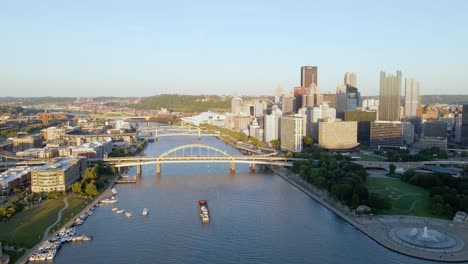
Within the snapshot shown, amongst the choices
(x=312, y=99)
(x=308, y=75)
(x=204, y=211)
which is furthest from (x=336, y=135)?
(x=308, y=75)

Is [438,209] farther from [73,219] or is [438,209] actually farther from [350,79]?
[350,79]

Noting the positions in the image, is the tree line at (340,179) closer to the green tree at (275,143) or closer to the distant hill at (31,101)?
the green tree at (275,143)

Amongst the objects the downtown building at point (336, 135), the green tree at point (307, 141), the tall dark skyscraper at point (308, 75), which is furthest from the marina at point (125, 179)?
the tall dark skyscraper at point (308, 75)

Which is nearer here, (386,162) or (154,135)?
(386,162)

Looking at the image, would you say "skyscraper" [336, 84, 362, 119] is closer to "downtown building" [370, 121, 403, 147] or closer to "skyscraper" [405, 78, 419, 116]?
"skyscraper" [405, 78, 419, 116]

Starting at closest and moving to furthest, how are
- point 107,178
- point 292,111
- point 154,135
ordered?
point 107,178 < point 154,135 < point 292,111

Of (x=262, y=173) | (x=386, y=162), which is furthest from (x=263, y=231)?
(x=386, y=162)

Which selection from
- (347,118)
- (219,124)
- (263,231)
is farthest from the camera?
(219,124)

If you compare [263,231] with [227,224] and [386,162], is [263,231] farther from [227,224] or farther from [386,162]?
[386,162]
